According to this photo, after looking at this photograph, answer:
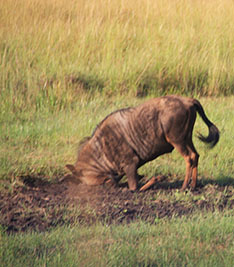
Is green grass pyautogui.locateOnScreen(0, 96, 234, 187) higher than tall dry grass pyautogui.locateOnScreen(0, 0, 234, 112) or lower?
lower

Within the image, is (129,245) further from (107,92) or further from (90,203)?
(107,92)

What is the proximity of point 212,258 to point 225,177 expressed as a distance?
2.33 metres

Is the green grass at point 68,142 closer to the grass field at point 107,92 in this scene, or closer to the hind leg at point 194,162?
the grass field at point 107,92

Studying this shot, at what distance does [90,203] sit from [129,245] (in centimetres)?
131

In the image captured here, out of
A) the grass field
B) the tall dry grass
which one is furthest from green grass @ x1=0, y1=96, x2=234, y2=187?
the tall dry grass

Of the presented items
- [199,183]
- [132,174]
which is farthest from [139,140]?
[199,183]

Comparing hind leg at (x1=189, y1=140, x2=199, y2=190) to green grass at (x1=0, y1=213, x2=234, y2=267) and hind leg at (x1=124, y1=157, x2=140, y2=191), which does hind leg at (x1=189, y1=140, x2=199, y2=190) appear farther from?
green grass at (x1=0, y1=213, x2=234, y2=267)

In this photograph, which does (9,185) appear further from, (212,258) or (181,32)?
(181,32)

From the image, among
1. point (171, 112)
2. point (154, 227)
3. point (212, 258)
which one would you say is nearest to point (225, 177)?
point (171, 112)

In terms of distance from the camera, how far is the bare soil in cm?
489

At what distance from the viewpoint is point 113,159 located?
5621 mm

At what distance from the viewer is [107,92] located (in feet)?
29.2

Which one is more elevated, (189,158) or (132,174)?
(189,158)

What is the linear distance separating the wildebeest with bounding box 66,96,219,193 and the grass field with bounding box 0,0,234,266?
1.34 ft
